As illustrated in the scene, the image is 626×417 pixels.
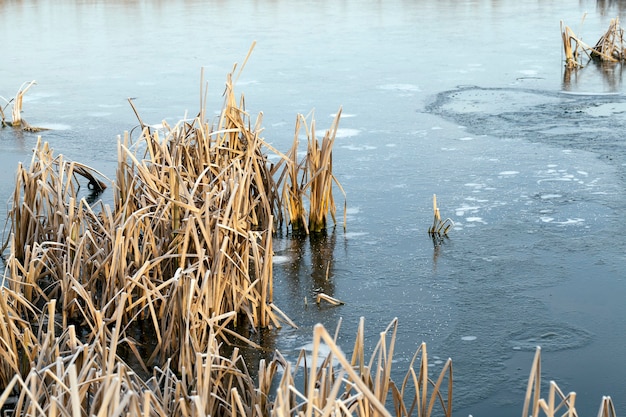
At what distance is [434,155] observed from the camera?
7938mm

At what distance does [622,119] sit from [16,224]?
6.12 m

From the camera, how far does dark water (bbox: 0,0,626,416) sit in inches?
176

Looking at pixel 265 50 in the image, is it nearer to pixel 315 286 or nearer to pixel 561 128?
pixel 561 128

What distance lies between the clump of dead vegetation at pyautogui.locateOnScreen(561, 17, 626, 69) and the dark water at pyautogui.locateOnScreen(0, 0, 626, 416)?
0.71 ft

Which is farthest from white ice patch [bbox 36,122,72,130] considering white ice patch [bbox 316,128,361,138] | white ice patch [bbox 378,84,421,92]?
white ice patch [bbox 378,84,421,92]

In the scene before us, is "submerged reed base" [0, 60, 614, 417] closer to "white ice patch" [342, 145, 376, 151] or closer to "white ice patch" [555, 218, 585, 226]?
"white ice patch" [555, 218, 585, 226]

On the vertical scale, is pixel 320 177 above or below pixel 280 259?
above

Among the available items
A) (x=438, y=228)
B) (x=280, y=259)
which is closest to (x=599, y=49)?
(x=438, y=228)

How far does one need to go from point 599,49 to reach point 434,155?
635 centimetres

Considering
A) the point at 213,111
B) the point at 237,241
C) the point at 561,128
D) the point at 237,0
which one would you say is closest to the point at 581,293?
the point at 237,241

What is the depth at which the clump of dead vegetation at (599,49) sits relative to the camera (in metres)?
12.4

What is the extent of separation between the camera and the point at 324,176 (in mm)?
5793

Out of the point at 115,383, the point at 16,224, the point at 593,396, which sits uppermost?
the point at 115,383

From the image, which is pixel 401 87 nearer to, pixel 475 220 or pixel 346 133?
pixel 346 133
